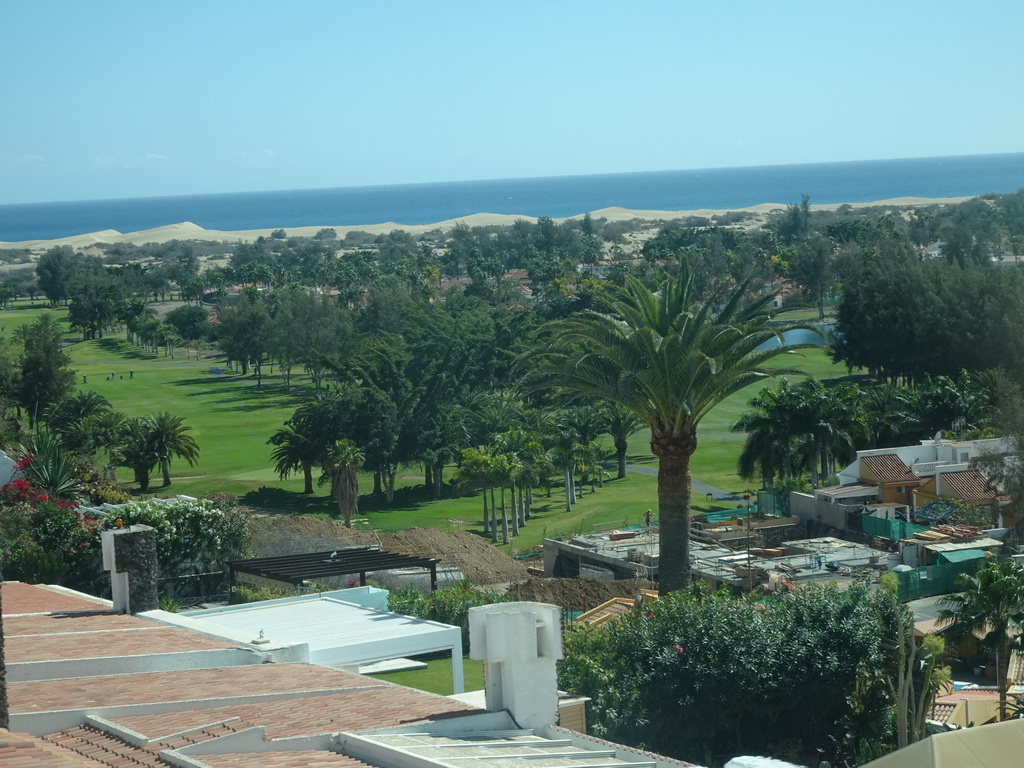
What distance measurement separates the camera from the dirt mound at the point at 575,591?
1150 inches

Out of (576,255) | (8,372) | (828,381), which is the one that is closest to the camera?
(8,372)

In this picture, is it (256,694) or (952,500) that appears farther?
(952,500)

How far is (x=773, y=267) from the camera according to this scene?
431ft

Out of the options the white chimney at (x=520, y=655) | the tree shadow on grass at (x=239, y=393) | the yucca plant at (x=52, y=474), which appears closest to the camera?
the white chimney at (x=520, y=655)

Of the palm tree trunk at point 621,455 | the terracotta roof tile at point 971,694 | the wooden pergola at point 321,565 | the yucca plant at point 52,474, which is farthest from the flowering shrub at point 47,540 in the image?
the palm tree trunk at point 621,455

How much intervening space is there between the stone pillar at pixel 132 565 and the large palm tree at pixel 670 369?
29.3 feet

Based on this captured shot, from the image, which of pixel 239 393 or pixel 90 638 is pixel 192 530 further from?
pixel 239 393

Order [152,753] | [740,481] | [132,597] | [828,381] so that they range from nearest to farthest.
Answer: [152,753] < [132,597] < [740,481] < [828,381]

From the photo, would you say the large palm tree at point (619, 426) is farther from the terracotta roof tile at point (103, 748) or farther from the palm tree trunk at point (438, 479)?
the terracotta roof tile at point (103, 748)

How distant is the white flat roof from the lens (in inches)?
594

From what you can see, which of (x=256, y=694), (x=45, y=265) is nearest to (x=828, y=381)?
(x=256, y=694)

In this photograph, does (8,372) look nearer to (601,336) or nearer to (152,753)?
(601,336)

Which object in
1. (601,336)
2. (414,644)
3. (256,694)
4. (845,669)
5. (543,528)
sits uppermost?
(601,336)

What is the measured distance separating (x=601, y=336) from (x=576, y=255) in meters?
158
